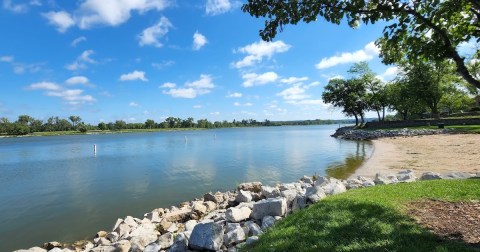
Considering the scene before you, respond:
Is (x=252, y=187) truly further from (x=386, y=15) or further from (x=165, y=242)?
(x=386, y=15)

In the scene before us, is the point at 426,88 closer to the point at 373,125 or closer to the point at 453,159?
the point at 373,125

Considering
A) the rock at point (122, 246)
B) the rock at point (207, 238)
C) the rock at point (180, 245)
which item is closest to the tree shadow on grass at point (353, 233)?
the rock at point (207, 238)

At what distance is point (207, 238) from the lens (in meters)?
6.54

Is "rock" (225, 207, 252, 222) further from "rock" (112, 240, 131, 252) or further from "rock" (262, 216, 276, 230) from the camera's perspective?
"rock" (112, 240, 131, 252)

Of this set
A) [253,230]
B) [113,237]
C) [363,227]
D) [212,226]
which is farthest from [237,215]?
[113,237]

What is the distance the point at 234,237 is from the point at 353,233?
104 inches

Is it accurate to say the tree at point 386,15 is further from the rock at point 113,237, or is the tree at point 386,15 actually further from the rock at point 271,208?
the rock at point 113,237

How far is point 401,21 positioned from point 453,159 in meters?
17.5

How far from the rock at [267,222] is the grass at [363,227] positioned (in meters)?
0.70

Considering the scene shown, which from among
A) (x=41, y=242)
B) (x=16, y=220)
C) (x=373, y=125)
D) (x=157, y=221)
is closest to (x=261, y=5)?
(x=157, y=221)

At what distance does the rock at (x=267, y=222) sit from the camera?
7394 millimetres

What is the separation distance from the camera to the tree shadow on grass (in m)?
4.83

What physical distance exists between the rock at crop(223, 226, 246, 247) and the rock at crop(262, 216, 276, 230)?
664 mm

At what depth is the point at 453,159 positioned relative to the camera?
19094 mm
